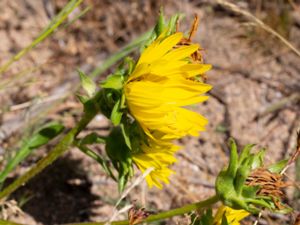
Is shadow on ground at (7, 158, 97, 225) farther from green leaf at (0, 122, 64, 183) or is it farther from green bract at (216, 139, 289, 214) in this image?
green bract at (216, 139, 289, 214)

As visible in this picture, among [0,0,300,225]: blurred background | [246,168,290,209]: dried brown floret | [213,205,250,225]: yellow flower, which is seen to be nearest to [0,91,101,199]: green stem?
[0,0,300,225]: blurred background

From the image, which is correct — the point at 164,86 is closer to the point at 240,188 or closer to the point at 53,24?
the point at 240,188

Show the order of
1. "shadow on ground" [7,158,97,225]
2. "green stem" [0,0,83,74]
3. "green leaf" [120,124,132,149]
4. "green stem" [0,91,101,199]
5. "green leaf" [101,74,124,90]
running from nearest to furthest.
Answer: "green leaf" [101,74,124,90]
"green leaf" [120,124,132,149]
"green stem" [0,91,101,199]
"green stem" [0,0,83,74]
"shadow on ground" [7,158,97,225]

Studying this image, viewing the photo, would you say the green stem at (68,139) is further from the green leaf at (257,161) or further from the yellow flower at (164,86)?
the green leaf at (257,161)

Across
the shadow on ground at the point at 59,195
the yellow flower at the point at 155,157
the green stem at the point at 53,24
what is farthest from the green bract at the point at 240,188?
the shadow on ground at the point at 59,195

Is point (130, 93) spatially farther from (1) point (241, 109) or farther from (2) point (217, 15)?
(2) point (217, 15)

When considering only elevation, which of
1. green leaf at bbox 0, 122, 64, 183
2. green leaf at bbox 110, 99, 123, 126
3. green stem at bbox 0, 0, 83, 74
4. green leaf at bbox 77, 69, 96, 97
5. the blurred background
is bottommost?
the blurred background

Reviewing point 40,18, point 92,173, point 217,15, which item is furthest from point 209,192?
point 40,18
